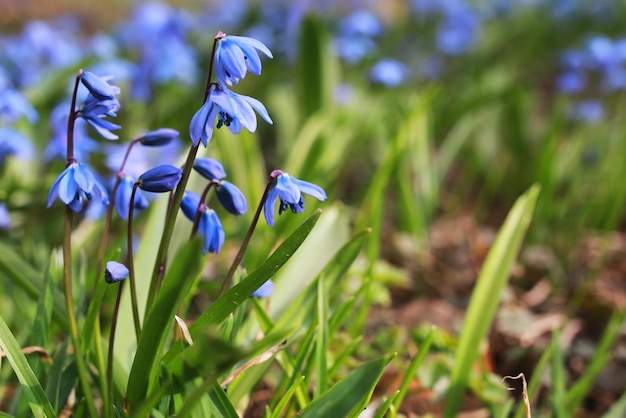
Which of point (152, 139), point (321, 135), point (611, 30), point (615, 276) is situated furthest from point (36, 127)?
point (611, 30)

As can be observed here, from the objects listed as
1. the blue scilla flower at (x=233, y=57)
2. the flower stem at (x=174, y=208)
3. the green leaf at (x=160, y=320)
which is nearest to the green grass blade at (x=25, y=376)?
the green leaf at (x=160, y=320)

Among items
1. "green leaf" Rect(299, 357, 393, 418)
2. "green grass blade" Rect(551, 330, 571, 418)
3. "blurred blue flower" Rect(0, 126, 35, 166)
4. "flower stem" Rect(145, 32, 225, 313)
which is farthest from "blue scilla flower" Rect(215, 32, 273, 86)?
"blurred blue flower" Rect(0, 126, 35, 166)

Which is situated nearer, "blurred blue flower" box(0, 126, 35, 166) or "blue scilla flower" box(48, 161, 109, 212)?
"blue scilla flower" box(48, 161, 109, 212)

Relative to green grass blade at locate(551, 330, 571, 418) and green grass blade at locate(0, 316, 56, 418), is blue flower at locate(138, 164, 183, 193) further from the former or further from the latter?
green grass blade at locate(551, 330, 571, 418)

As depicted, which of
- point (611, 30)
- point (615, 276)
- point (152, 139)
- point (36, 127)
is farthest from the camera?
point (611, 30)

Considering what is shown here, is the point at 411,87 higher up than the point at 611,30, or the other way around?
the point at 611,30

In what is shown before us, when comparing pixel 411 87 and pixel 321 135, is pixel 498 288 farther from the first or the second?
pixel 411 87

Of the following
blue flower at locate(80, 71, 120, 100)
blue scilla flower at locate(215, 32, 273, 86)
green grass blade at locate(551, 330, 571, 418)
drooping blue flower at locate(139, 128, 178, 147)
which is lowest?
green grass blade at locate(551, 330, 571, 418)

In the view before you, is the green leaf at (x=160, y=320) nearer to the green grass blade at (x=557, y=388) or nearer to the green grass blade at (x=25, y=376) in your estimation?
the green grass blade at (x=25, y=376)
